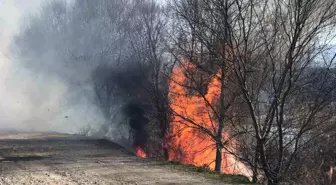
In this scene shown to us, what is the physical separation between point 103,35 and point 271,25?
17.6 meters

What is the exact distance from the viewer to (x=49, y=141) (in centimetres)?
1488

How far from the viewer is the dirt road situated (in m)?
8.22

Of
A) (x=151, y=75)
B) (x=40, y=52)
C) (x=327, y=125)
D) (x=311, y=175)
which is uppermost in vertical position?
(x=40, y=52)

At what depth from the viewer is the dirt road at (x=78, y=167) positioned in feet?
27.0

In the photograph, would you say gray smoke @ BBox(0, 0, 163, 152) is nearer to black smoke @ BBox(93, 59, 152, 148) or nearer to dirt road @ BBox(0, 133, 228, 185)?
black smoke @ BBox(93, 59, 152, 148)

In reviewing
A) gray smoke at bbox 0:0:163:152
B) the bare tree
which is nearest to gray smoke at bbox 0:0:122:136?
gray smoke at bbox 0:0:163:152

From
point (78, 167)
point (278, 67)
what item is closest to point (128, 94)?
point (78, 167)

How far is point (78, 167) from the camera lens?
969cm

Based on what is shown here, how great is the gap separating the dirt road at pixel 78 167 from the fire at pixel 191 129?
149 inches

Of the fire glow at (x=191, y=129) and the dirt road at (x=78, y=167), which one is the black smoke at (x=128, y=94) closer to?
the fire glow at (x=191, y=129)

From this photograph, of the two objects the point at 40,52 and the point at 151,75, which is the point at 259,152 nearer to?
the point at 151,75

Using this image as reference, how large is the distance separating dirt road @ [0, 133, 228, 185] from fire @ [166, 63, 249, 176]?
379 cm

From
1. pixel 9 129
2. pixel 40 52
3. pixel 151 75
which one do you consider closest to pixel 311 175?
pixel 151 75

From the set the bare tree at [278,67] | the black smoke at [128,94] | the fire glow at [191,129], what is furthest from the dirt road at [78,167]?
the black smoke at [128,94]
